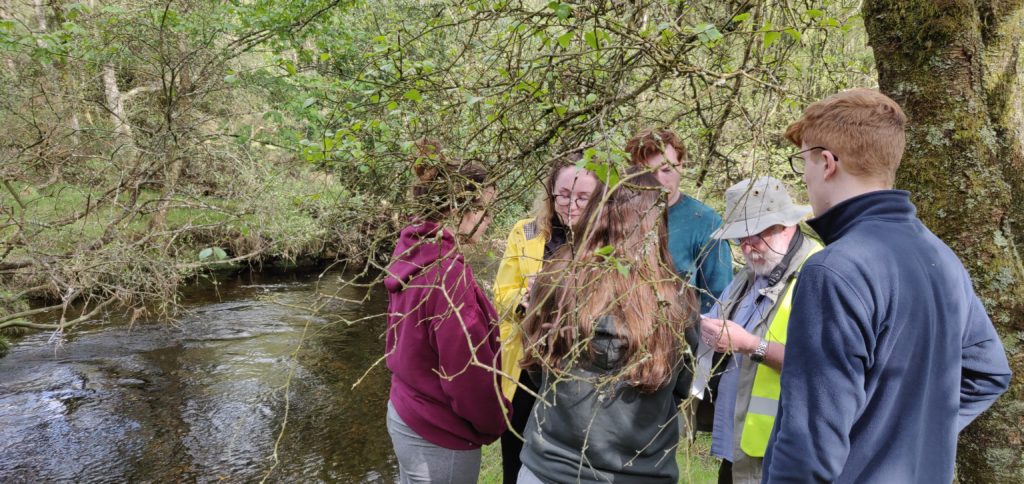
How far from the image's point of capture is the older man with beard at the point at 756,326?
2.21 metres

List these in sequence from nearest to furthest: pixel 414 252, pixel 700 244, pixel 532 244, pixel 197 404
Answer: pixel 414 252 < pixel 700 244 < pixel 532 244 < pixel 197 404

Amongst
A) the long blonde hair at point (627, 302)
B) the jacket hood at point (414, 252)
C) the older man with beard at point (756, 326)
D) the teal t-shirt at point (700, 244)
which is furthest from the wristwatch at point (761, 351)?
the jacket hood at point (414, 252)

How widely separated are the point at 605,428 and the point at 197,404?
7463 mm

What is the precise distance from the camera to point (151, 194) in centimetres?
847

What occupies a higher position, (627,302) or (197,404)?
(627,302)

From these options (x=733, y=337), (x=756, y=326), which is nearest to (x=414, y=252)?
(x=733, y=337)

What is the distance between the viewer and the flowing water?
21.1ft

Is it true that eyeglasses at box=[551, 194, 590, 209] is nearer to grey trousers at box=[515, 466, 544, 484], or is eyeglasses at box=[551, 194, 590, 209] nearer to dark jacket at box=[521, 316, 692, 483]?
dark jacket at box=[521, 316, 692, 483]

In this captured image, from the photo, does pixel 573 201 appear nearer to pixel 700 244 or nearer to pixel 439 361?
pixel 700 244

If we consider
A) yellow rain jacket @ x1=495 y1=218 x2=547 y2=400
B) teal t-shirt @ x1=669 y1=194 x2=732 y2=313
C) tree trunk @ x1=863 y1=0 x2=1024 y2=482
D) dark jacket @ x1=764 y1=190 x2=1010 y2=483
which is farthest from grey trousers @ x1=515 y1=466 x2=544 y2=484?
tree trunk @ x1=863 y1=0 x2=1024 y2=482

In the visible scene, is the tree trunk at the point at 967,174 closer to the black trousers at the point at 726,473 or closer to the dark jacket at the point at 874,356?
the dark jacket at the point at 874,356

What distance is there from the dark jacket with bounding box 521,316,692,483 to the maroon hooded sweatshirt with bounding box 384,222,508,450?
504 mm

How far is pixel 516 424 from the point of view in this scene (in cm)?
300

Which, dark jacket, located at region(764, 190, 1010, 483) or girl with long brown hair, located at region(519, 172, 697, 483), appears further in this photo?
girl with long brown hair, located at region(519, 172, 697, 483)
